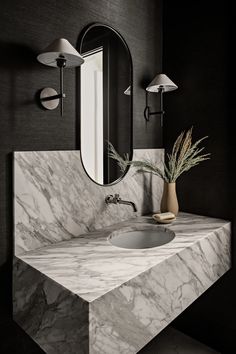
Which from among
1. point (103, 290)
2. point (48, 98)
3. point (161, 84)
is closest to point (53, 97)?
point (48, 98)

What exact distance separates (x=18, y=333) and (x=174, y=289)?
790mm

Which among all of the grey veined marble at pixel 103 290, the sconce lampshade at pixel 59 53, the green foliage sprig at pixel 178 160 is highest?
the sconce lampshade at pixel 59 53

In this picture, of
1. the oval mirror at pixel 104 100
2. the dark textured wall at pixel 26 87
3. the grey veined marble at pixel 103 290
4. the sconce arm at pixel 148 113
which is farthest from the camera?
the sconce arm at pixel 148 113

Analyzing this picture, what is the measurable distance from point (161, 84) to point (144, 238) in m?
1.02

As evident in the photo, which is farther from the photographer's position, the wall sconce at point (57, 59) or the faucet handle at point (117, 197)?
the faucet handle at point (117, 197)

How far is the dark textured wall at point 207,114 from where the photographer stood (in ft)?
6.59

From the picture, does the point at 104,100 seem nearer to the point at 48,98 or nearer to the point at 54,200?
the point at 48,98

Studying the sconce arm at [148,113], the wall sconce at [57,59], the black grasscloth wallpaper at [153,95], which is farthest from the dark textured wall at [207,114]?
the wall sconce at [57,59]

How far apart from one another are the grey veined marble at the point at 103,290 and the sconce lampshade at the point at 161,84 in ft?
3.32

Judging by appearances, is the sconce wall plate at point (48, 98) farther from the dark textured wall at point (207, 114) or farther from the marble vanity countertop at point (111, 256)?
the dark textured wall at point (207, 114)

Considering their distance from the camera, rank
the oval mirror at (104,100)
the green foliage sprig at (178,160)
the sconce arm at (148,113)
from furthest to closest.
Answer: the sconce arm at (148,113) → the green foliage sprig at (178,160) → the oval mirror at (104,100)

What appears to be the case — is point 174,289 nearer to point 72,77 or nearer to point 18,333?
point 18,333

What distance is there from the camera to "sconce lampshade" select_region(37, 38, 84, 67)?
1371mm

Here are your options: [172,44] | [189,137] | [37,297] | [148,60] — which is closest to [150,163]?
[189,137]
